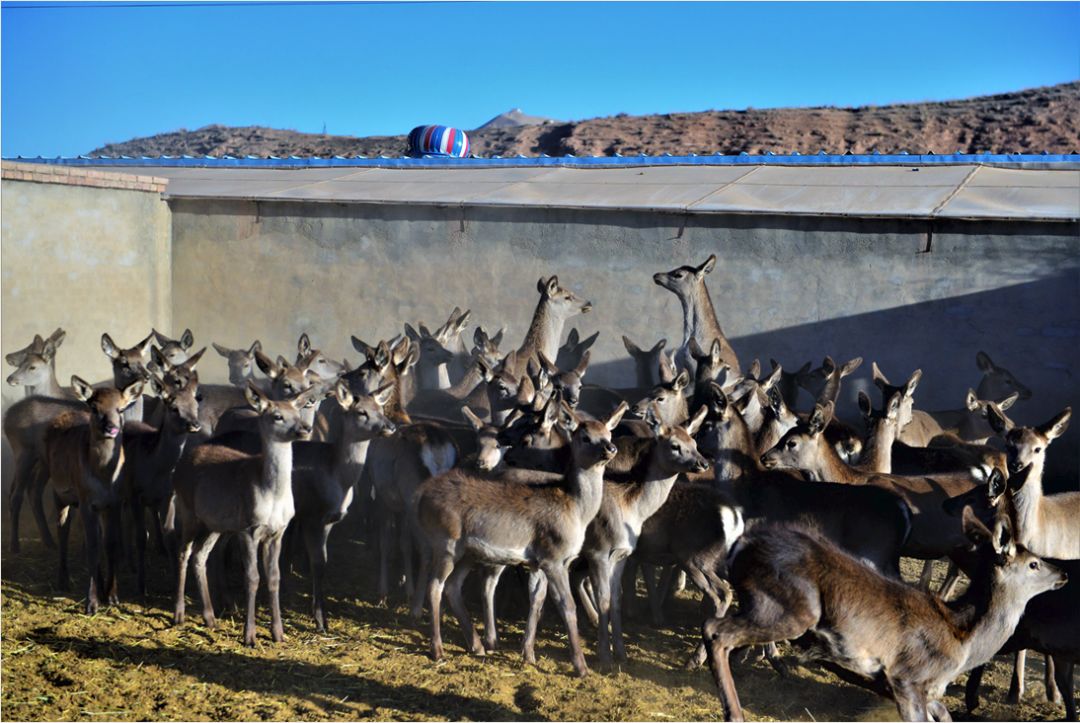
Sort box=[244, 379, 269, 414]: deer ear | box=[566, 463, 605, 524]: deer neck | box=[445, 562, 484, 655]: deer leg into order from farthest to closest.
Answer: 1. box=[244, 379, 269, 414]: deer ear
2. box=[445, 562, 484, 655]: deer leg
3. box=[566, 463, 605, 524]: deer neck

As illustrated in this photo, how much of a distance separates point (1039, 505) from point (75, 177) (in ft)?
40.4

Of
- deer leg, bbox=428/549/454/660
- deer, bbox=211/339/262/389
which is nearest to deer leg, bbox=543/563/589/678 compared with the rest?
deer leg, bbox=428/549/454/660

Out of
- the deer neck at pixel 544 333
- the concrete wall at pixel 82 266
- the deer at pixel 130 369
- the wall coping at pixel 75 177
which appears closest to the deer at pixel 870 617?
the deer neck at pixel 544 333

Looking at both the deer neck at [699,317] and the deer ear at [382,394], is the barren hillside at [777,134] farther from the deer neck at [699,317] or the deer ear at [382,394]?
the deer ear at [382,394]

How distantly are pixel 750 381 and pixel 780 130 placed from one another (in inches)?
1028

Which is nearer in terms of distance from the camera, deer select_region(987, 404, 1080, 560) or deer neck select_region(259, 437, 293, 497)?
deer select_region(987, 404, 1080, 560)

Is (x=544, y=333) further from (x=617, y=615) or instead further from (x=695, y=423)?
(x=617, y=615)

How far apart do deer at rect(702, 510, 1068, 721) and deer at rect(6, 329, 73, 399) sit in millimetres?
7940

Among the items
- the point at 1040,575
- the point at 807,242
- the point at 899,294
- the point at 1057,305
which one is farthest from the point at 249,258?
the point at 1040,575

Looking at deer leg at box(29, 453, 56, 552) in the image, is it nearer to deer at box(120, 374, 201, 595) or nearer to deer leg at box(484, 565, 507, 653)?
deer at box(120, 374, 201, 595)

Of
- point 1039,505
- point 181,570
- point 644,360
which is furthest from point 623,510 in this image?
point 644,360

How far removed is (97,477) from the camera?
365 inches

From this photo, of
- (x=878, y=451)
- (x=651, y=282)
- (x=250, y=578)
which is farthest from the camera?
(x=651, y=282)

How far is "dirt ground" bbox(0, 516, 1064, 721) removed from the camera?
7.28 metres
